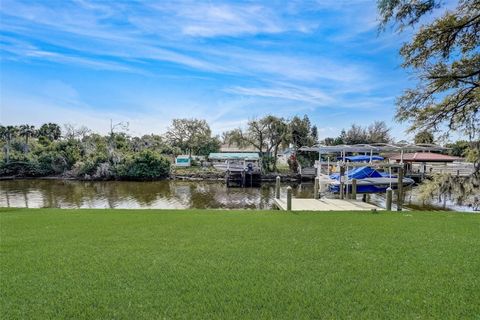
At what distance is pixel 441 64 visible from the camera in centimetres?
667

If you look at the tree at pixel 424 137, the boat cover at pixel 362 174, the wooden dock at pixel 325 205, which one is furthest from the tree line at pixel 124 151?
the tree at pixel 424 137

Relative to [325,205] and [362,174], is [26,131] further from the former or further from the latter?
[325,205]

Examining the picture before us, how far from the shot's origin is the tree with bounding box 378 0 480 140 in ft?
19.6

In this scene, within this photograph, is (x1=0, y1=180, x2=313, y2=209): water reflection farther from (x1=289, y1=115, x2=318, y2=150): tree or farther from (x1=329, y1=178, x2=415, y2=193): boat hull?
(x1=289, y1=115, x2=318, y2=150): tree

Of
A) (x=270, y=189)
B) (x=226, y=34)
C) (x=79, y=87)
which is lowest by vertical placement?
(x=270, y=189)

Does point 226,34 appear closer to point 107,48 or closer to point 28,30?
point 107,48

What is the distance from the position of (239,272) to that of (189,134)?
51129 mm

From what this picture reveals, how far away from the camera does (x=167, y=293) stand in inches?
150

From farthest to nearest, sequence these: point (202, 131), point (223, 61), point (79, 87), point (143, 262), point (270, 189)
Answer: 1. point (202, 131)
2. point (270, 189)
3. point (79, 87)
4. point (223, 61)
5. point (143, 262)

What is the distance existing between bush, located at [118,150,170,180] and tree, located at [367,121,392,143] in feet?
102

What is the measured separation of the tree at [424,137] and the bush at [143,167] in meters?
32.3

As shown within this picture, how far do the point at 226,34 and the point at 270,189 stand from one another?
19.3 m

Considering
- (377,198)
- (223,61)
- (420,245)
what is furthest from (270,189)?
(420,245)

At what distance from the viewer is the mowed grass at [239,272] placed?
3447 mm
